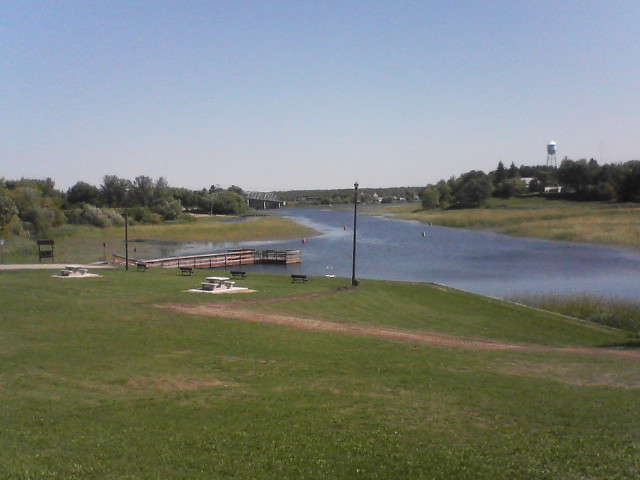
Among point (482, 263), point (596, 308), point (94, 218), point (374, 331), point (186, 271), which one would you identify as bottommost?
point (482, 263)

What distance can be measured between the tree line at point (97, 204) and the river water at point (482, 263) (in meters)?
21.0

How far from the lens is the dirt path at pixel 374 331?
18.9 meters

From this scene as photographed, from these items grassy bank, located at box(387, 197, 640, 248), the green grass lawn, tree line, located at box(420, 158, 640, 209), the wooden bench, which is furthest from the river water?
tree line, located at box(420, 158, 640, 209)

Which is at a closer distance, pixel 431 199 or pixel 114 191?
pixel 114 191

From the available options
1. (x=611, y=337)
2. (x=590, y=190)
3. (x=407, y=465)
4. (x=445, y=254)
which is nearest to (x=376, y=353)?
(x=407, y=465)

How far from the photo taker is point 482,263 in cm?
5372

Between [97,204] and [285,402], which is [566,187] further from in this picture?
[285,402]

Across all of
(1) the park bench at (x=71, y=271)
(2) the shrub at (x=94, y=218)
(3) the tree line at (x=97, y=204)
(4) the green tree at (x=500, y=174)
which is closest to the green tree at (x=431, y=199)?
(4) the green tree at (x=500, y=174)

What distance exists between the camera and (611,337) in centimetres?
2292

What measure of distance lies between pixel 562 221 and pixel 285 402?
3505 inches

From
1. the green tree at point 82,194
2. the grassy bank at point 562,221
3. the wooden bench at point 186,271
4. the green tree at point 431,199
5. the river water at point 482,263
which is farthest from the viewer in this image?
the green tree at point 431,199

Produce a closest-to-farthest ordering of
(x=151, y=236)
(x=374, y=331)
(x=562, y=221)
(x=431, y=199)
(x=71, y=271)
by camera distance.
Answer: (x=374, y=331)
(x=71, y=271)
(x=151, y=236)
(x=562, y=221)
(x=431, y=199)

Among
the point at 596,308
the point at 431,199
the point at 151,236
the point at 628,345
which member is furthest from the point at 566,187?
the point at 628,345

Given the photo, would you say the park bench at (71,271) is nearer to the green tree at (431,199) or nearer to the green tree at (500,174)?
the green tree at (431,199)
